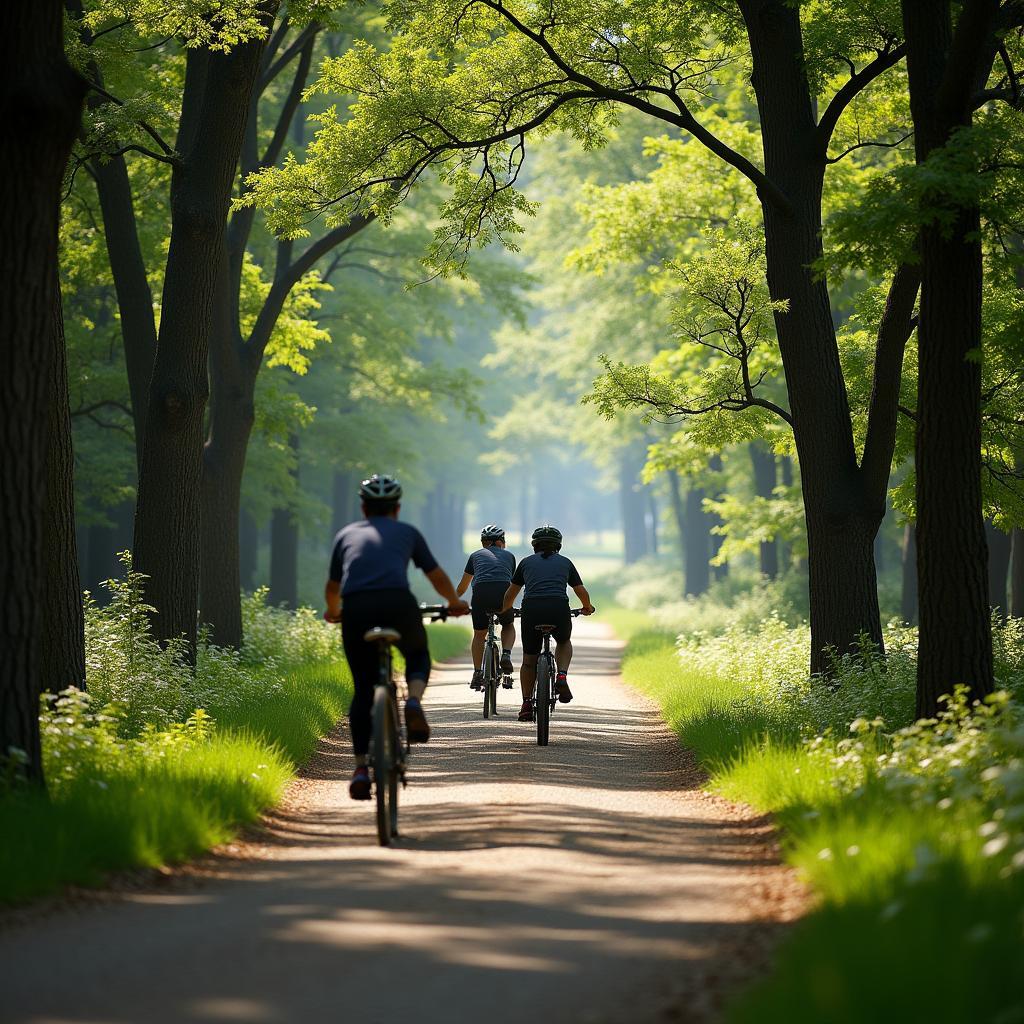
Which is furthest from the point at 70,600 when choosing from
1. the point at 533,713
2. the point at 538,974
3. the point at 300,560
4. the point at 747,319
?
the point at 300,560

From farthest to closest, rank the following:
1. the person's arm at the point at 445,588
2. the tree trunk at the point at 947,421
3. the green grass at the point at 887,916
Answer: the tree trunk at the point at 947,421 < the person's arm at the point at 445,588 < the green grass at the point at 887,916

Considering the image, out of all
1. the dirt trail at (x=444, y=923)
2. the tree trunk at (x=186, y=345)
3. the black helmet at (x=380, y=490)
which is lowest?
the dirt trail at (x=444, y=923)

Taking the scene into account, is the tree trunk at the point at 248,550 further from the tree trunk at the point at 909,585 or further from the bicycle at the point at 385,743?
the bicycle at the point at 385,743

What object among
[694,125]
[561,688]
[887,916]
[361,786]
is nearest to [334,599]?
[361,786]

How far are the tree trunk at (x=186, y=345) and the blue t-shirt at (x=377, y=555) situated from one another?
19.5ft

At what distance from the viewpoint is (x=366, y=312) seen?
2991cm

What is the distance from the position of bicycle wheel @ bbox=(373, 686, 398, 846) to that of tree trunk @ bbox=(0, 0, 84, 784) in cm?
196

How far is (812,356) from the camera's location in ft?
44.1

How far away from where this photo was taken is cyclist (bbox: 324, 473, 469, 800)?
26.7 feet

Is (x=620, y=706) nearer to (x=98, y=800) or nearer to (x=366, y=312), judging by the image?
(x=98, y=800)

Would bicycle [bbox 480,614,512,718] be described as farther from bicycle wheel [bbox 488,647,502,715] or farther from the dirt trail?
the dirt trail

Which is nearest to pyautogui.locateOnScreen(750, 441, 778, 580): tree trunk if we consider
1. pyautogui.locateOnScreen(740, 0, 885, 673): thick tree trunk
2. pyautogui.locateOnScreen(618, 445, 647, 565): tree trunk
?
pyautogui.locateOnScreen(740, 0, 885, 673): thick tree trunk

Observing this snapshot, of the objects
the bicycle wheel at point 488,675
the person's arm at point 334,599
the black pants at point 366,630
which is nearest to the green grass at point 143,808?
the black pants at point 366,630

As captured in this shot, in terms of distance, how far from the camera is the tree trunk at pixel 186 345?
13383mm
